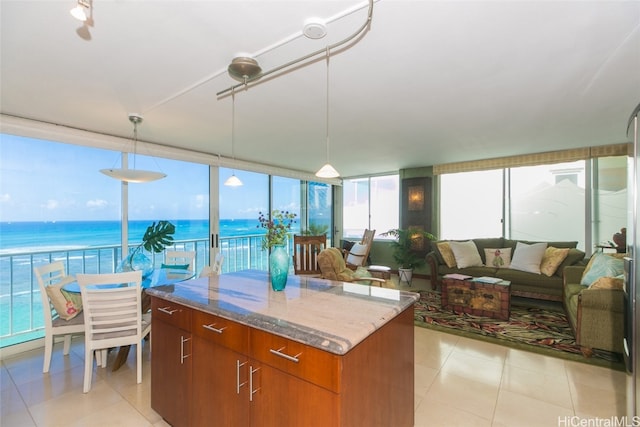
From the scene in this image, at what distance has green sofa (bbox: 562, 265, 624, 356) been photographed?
2467 millimetres

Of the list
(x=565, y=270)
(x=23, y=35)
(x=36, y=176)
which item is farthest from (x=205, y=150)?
(x=565, y=270)

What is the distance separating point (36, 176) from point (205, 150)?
2.04 metres

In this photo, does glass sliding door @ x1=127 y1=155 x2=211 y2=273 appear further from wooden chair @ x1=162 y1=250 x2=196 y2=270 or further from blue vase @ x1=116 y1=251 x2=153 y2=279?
blue vase @ x1=116 y1=251 x2=153 y2=279

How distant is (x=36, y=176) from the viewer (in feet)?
10.9

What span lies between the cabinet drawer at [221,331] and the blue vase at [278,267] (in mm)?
417

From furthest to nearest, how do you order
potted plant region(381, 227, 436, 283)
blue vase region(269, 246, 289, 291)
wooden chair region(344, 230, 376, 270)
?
potted plant region(381, 227, 436, 283)
wooden chair region(344, 230, 376, 270)
blue vase region(269, 246, 289, 291)

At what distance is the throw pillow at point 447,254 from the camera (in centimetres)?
498

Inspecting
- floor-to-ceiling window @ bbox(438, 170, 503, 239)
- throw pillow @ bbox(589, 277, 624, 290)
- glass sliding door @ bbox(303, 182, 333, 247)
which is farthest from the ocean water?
floor-to-ceiling window @ bbox(438, 170, 503, 239)

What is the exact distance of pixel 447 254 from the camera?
16.6 feet

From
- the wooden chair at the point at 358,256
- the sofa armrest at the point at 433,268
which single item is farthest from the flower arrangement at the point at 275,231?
the sofa armrest at the point at 433,268

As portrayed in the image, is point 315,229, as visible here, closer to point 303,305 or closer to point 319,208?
point 319,208

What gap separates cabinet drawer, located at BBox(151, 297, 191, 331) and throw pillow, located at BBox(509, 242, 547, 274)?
15.8 ft

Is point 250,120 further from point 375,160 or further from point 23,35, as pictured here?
point 375,160

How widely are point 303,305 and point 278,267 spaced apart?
37cm
